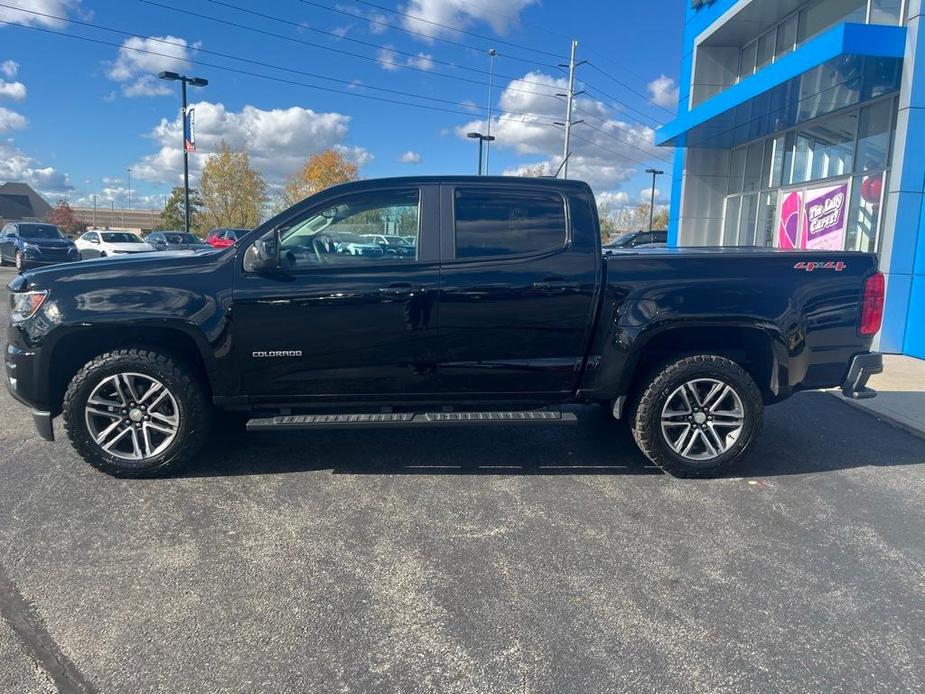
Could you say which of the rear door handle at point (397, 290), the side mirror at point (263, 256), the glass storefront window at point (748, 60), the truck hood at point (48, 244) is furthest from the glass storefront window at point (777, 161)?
the truck hood at point (48, 244)

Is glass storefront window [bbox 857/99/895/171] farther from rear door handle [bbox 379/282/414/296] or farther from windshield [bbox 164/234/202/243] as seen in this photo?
windshield [bbox 164/234/202/243]

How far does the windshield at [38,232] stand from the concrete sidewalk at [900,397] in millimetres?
25859

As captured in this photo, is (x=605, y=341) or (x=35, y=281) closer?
(x=35, y=281)

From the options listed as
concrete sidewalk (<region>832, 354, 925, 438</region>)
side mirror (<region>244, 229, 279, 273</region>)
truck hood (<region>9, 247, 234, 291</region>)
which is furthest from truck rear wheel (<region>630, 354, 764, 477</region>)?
truck hood (<region>9, 247, 234, 291</region>)

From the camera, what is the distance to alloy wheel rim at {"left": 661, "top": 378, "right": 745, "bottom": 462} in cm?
442

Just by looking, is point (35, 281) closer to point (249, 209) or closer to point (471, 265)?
point (471, 265)

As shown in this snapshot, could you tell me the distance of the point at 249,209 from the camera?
44594 mm

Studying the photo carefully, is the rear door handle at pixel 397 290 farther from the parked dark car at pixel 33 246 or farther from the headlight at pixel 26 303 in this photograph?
the parked dark car at pixel 33 246

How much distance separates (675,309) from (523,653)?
254cm

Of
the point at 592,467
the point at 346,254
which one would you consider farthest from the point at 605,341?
the point at 346,254

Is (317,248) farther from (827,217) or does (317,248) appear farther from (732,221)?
(732,221)

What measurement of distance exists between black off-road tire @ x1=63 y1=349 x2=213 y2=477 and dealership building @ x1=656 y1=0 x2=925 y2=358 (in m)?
9.30

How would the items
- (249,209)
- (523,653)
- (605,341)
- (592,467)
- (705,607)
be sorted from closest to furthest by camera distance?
(523,653) → (705,607) → (605,341) → (592,467) → (249,209)

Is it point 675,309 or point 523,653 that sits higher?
point 675,309
